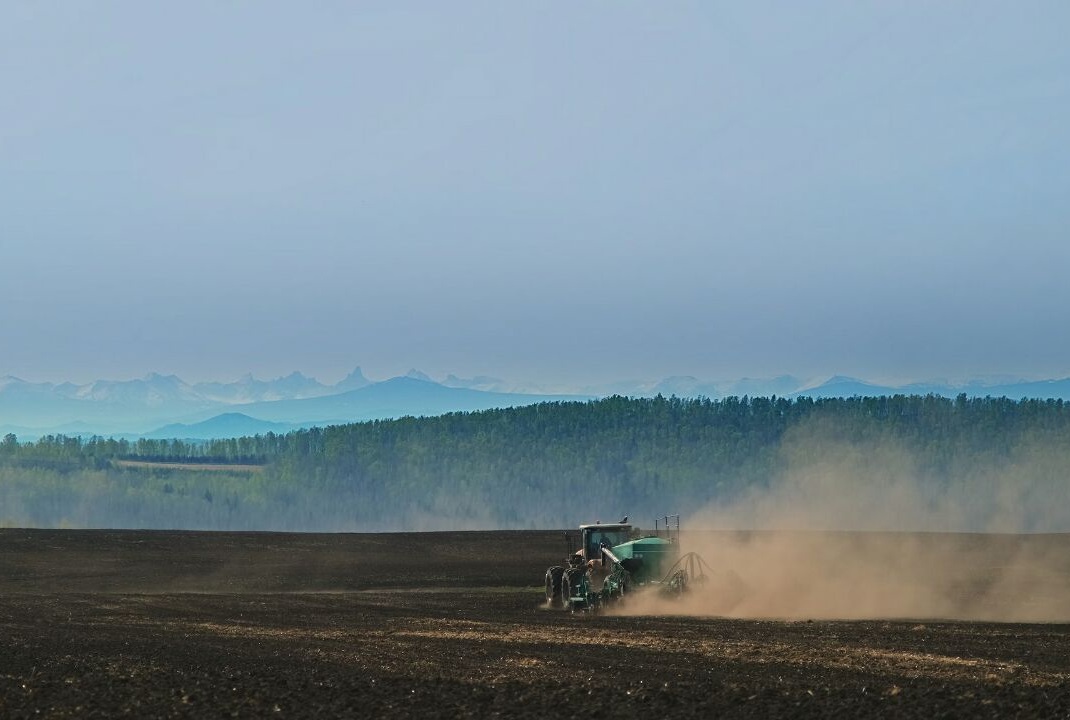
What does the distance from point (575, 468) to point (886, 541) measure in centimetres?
9156

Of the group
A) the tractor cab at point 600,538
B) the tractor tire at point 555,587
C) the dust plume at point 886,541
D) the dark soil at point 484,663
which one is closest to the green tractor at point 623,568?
the tractor cab at point 600,538

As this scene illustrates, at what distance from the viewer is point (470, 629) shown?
122ft

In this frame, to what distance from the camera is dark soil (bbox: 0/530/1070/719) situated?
73.7 ft

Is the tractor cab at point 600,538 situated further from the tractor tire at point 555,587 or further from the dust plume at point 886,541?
the dust plume at point 886,541

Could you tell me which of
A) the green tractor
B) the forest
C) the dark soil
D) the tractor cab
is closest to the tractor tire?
the dark soil

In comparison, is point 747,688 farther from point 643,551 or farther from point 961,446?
point 961,446

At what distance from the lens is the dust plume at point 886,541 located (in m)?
44.5

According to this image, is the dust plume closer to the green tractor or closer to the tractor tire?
the green tractor

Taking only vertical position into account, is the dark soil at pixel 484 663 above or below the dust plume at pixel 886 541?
below

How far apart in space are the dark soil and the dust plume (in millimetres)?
6053

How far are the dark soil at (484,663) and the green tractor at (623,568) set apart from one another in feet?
3.85

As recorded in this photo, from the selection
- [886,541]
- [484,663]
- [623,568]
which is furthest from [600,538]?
[886,541]

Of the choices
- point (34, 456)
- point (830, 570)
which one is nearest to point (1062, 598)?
point (830, 570)

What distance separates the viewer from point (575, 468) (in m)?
169
